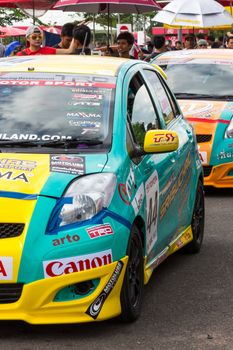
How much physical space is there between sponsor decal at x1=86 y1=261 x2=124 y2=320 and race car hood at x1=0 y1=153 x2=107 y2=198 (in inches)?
21.1

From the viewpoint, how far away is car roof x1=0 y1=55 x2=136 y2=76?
21.5ft

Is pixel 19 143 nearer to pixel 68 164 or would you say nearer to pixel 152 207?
pixel 68 164

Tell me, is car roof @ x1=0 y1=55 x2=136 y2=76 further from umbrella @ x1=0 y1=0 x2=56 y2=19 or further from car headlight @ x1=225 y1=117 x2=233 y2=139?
umbrella @ x1=0 y1=0 x2=56 y2=19

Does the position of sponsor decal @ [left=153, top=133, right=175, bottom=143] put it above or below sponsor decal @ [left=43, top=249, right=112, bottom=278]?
above

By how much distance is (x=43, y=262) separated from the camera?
16.6 ft

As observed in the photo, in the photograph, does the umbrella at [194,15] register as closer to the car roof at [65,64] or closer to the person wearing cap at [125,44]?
the person wearing cap at [125,44]

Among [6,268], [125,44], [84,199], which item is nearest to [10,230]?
[6,268]

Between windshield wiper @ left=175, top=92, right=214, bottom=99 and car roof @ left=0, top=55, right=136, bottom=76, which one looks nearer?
car roof @ left=0, top=55, right=136, bottom=76

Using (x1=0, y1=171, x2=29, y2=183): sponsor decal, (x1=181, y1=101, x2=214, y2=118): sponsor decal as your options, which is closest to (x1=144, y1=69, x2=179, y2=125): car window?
(x1=0, y1=171, x2=29, y2=183): sponsor decal

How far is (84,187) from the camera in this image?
5379mm

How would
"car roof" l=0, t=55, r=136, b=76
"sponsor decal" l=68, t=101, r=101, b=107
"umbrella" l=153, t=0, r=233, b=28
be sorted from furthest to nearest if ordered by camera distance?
"umbrella" l=153, t=0, r=233, b=28, "car roof" l=0, t=55, r=136, b=76, "sponsor decal" l=68, t=101, r=101, b=107

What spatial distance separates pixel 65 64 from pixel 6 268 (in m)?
2.07

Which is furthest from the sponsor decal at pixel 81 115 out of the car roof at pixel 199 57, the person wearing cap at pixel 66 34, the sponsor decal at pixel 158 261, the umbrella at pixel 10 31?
the umbrella at pixel 10 31

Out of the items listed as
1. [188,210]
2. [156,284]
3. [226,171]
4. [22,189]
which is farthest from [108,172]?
[226,171]
